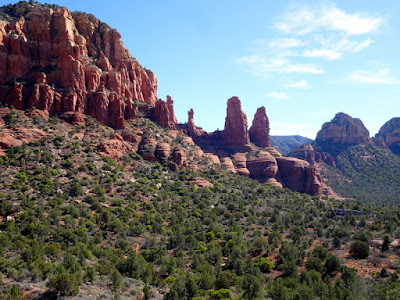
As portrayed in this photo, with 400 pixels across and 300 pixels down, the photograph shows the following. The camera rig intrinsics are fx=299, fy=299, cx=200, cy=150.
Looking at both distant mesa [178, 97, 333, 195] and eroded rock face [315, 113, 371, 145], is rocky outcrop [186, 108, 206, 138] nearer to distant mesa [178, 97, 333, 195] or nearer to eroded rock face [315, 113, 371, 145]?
distant mesa [178, 97, 333, 195]

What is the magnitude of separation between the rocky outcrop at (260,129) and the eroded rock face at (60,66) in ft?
170

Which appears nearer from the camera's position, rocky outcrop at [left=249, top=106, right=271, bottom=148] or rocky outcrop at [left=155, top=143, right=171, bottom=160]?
rocky outcrop at [left=155, top=143, right=171, bottom=160]

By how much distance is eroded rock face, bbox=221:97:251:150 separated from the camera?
4168 inches

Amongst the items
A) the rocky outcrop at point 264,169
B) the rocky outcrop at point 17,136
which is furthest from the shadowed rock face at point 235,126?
the rocky outcrop at point 17,136

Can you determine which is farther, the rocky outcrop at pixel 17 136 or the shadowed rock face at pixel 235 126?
the shadowed rock face at pixel 235 126

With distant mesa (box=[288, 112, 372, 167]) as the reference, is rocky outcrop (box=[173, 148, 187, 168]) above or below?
below

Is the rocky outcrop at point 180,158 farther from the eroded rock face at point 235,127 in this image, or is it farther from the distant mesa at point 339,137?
the distant mesa at point 339,137

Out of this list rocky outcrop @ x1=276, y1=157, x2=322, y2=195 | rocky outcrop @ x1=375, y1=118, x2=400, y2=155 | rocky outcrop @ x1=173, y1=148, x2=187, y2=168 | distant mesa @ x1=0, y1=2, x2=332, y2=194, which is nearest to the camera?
distant mesa @ x1=0, y1=2, x2=332, y2=194

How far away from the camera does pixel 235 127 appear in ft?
349

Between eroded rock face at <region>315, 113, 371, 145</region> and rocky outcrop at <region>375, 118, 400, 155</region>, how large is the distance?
17421 millimetres

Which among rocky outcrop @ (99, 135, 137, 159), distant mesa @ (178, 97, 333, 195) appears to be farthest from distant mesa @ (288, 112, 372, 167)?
rocky outcrop @ (99, 135, 137, 159)

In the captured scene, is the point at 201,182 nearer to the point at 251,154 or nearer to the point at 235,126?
the point at 251,154

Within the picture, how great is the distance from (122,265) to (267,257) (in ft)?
65.9

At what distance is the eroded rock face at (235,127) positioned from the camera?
→ 105875mm
